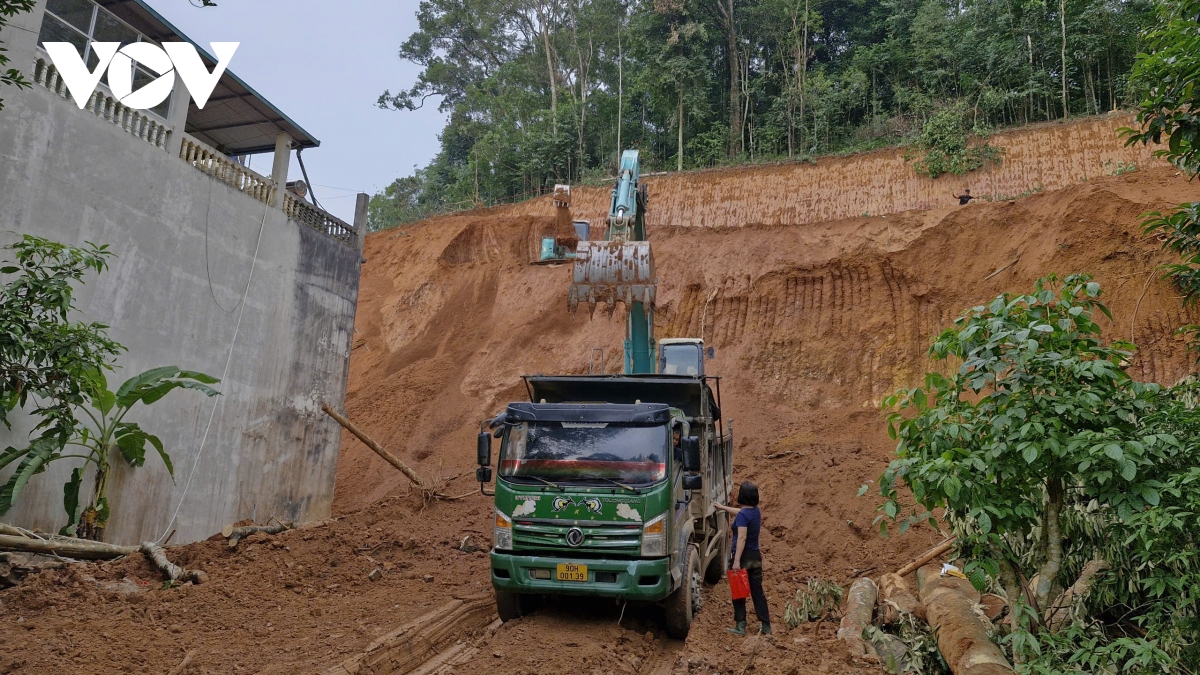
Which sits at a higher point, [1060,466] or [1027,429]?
[1027,429]

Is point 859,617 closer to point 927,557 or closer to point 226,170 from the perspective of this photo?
point 927,557

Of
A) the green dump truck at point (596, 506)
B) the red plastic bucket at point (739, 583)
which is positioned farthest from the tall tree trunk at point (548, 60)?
the red plastic bucket at point (739, 583)

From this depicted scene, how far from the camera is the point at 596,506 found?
7281 millimetres

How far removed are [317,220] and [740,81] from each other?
21761mm

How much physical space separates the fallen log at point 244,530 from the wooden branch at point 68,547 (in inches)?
58.2

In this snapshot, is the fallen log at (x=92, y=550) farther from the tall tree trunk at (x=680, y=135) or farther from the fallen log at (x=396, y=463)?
the tall tree trunk at (x=680, y=135)

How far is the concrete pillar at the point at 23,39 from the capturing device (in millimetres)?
9094

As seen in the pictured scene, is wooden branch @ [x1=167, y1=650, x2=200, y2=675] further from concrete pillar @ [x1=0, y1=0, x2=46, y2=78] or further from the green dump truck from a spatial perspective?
concrete pillar @ [x1=0, y1=0, x2=46, y2=78]

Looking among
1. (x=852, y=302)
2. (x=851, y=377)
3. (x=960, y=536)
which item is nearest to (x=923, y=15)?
(x=852, y=302)

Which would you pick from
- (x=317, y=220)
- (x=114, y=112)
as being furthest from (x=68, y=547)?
(x=317, y=220)

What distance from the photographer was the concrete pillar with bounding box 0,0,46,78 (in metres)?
9.09

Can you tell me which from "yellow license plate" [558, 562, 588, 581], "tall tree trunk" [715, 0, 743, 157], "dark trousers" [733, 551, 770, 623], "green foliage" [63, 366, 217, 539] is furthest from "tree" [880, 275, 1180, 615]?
"tall tree trunk" [715, 0, 743, 157]

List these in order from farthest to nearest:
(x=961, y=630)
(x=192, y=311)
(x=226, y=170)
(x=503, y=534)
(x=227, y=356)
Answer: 1. (x=226, y=170)
2. (x=227, y=356)
3. (x=192, y=311)
4. (x=503, y=534)
5. (x=961, y=630)

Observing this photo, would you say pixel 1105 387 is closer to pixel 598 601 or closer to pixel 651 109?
pixel 598 601
